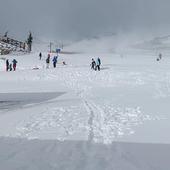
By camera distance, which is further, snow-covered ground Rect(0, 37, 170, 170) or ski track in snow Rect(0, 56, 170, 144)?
ski track in snow Rect(0, 56, 170, 144)

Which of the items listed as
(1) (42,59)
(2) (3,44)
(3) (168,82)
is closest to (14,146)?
(3) (168,82)

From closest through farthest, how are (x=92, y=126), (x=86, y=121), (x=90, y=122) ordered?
(x=92, y=126), (x=90, y=122), (x=86, y=121)

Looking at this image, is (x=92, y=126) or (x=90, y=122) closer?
(x=92, y=126)

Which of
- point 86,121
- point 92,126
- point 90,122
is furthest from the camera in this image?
point 86,121

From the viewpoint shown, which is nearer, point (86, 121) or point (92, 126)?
point (92, 126)

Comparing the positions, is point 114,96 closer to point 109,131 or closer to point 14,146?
point 109,131

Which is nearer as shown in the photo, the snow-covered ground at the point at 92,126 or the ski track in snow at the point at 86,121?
the snow-covered ground at the point at 92,126

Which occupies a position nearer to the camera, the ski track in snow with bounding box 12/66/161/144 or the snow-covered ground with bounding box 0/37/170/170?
the snow-covered ground with bounding box 0/37/170/170

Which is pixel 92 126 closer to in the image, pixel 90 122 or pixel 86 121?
pixel 90 122

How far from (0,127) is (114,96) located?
10807 mm

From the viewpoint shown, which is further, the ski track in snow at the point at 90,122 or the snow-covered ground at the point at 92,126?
the ski track in snow at the point at 90,122

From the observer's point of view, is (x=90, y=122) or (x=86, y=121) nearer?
(x=90, y=122)

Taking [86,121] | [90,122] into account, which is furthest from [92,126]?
[86,121]

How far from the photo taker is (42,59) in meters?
72.8
